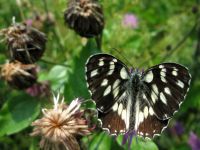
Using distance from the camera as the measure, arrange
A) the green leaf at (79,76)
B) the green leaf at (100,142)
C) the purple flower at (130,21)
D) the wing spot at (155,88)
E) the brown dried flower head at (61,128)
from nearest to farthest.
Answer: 1. the brown dried flower head at (61,128)
2. the wing spot at (155,88)
3. the green leaf at (100,142)
4. the green leaf at (79,76)
5. the purple flower at (130,21)

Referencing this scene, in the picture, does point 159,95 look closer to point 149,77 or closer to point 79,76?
point 149,77

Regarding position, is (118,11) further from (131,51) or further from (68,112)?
(68,112)

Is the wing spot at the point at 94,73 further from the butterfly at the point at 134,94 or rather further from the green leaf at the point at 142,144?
the green leaf at the point at 142,144

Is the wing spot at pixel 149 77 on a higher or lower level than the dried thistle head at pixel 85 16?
lower

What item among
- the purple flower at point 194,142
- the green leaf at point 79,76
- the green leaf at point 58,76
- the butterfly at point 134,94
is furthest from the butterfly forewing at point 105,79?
the purple flower at point 194,142

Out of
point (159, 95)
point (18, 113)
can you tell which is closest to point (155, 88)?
point (159, 95)

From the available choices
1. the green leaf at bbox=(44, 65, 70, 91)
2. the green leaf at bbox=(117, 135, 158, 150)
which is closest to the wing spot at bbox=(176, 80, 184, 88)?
the green leaf at bbox=(117, 135, 158, 150)

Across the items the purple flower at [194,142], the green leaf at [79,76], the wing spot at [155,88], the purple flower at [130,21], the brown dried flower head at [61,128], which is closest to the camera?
the brown dried flower head at [61,128]
